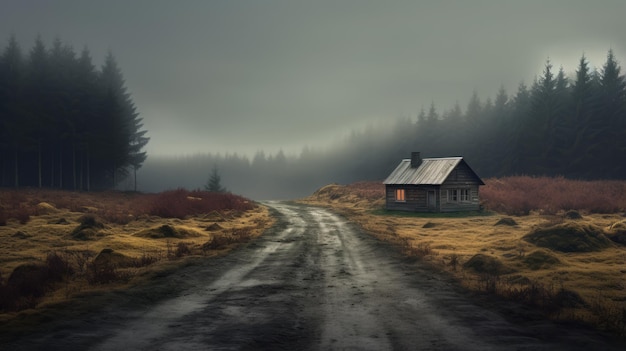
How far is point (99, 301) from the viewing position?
34.5ft

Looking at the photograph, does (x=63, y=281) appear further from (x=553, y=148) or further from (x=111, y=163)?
(x=553, y=148)

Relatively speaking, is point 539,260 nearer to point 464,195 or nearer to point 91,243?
point 91,243

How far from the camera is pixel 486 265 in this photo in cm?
1508

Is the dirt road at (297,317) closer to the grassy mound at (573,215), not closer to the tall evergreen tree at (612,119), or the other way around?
the grassy mound at (573,215)

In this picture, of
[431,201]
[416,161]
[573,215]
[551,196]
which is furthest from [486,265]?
[416,161]

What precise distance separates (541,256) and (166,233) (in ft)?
59.4

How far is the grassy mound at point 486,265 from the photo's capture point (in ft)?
48.6

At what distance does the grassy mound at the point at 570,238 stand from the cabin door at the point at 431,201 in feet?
66.5

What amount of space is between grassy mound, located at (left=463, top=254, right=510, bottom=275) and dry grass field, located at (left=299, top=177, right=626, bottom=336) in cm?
3

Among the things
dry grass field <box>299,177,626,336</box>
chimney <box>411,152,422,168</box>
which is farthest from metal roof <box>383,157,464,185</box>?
dry grass field <box>299,177,626,336</box>

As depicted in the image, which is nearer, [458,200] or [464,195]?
[458,200]

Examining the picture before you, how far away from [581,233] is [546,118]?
56917mm

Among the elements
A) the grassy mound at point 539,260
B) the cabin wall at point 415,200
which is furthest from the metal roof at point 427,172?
the grassy mound at point 539,260

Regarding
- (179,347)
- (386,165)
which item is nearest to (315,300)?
(179,347)
